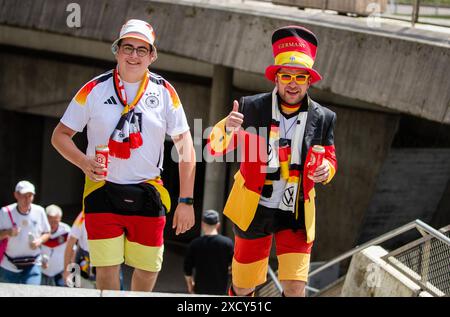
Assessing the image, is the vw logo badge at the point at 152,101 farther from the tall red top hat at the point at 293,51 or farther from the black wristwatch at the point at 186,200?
the tall red top hat at the point at 293,51

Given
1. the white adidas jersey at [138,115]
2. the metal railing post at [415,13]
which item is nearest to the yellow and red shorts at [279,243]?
the white adidas jersey at [138,115]

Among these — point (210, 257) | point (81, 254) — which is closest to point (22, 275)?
point (81, 254)

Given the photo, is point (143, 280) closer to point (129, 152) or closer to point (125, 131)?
point (129, 152)

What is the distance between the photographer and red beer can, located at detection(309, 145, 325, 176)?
5516 mm

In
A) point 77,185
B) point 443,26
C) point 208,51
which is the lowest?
point 77,185

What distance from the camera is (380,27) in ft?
37.0

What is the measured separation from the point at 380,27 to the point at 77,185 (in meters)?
12.5

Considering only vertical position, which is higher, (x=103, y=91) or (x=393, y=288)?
(x=103, y=91)

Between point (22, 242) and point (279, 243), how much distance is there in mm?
4942

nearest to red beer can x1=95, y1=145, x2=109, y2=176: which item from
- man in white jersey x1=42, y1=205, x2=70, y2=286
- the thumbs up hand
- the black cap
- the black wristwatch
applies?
the black wristwatch

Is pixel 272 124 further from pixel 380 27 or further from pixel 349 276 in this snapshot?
pixel 380 27

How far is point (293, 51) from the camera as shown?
226 inches
